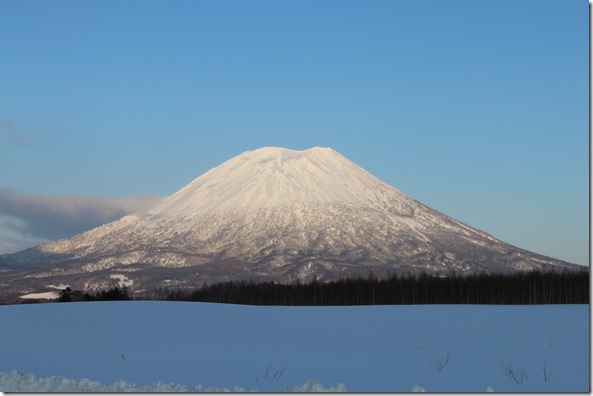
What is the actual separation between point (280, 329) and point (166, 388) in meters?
14.2

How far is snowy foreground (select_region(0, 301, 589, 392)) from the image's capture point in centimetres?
2066

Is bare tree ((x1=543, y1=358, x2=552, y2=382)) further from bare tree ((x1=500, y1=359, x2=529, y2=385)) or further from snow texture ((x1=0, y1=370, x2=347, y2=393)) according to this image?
snow texture ((x1=0, y1=370, x2=347, y2=393))

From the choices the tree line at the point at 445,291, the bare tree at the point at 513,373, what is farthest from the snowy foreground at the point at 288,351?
the tree line at the point at 445,291

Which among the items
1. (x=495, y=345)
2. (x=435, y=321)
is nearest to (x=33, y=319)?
(x=435, y=321)

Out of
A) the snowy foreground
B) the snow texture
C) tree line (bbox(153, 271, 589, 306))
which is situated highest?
tree line (bbox(153, 271, 589, 306))

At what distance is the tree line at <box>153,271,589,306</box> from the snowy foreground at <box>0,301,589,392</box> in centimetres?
3515

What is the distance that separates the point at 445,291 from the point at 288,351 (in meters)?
55.0

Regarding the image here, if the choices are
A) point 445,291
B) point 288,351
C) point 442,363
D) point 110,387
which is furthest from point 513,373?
point 445,291

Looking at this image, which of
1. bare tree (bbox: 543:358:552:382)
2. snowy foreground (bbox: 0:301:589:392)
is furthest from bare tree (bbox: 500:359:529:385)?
bare tree (bbox: 543:358:552:382)

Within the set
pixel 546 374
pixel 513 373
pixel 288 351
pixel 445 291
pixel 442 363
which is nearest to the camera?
pixel 546 374

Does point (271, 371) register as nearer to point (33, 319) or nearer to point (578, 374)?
point (578, 374)

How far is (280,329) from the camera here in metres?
A: 33.1

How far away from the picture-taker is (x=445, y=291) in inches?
3132

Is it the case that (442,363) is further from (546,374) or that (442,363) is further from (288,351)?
(288,351)
